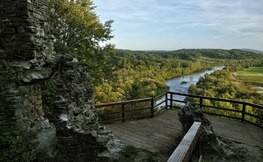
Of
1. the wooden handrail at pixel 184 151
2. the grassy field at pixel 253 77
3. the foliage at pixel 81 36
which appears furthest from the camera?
the grassy field at pixel 253 77

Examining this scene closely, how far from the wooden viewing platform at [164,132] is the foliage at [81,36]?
4714 millimetres

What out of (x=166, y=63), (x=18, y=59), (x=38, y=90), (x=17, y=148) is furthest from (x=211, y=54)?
(x=17, y=148)

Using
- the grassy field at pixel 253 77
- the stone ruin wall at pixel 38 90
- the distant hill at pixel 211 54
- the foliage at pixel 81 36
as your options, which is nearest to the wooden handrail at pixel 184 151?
the stone ruin wall at pixel 38 90

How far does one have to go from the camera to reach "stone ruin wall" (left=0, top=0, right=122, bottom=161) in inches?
144

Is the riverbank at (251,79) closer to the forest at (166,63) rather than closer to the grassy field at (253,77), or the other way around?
the grassy field at (253,77)

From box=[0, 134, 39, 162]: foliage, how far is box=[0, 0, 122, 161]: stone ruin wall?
17 centimetres

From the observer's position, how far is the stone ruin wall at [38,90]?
12.0ft

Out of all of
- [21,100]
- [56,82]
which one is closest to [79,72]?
[56,82]

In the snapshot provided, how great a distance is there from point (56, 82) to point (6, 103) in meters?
1.00

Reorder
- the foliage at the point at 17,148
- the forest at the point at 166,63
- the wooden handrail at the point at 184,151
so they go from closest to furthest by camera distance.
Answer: the wooden handrail at the point at 184,151, the foliage at the point at 17,148, the forest at the point at 166,63

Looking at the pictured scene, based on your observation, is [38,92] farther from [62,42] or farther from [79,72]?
[62,42]

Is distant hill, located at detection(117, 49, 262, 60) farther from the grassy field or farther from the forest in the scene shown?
the grassy field

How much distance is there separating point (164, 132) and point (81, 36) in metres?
7.40

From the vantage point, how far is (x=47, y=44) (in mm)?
4422
